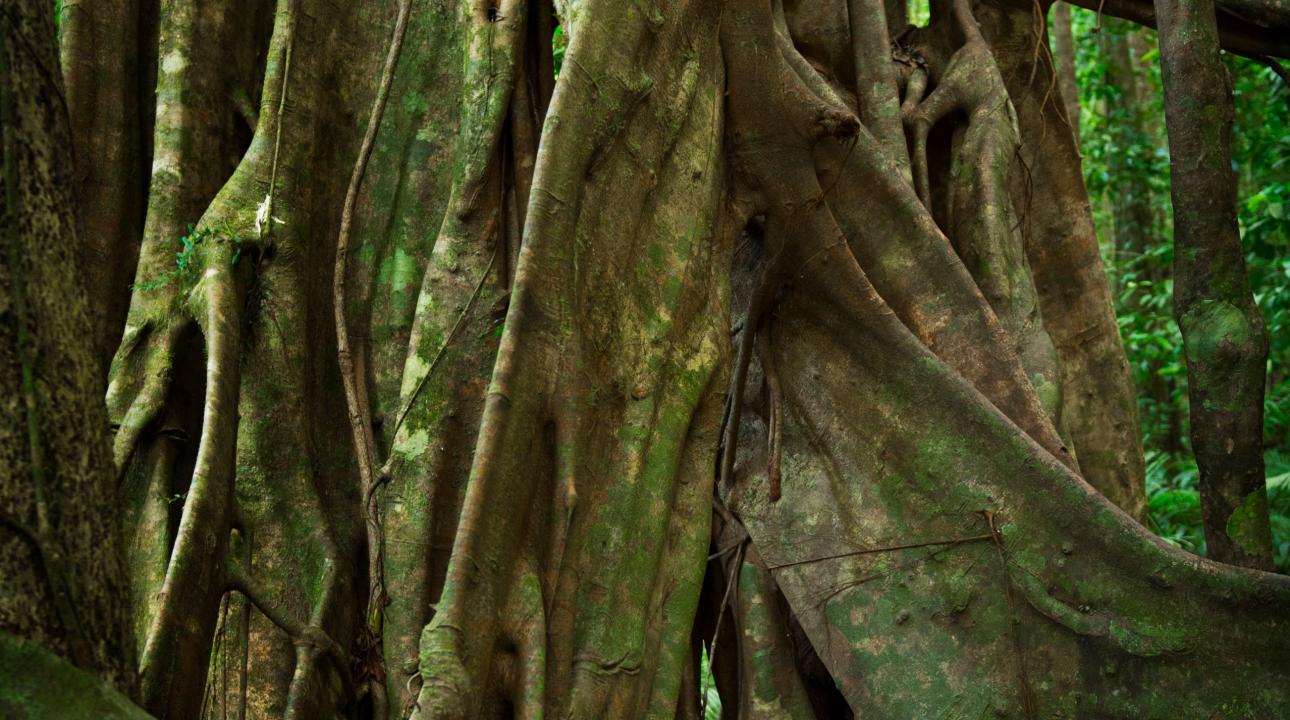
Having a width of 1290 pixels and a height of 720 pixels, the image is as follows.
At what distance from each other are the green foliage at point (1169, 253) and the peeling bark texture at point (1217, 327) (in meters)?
3.14

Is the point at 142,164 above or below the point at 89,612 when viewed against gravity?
above

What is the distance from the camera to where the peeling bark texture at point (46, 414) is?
5.83 ft

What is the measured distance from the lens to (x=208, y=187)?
14.4 ft

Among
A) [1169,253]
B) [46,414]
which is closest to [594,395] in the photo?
[46,414]

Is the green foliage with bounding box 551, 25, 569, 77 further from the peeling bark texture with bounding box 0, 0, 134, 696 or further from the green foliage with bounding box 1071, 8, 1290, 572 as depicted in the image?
the green foliage with bounding box 1071, 8, 1290, 572

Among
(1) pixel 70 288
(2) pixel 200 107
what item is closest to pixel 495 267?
(2) pixel 200 107

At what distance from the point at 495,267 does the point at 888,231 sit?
1552 mm

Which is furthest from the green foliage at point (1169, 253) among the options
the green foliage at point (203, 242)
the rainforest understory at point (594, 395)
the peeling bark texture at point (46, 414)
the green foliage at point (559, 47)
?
the peeling bark texture at point (46, 414)

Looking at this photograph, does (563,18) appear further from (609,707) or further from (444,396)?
(609,707)

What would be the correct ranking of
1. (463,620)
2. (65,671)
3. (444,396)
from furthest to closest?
1. (444,396)
2. (463,620)
3. (65,671)

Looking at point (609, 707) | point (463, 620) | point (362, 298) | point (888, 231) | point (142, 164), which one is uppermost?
point (142, 164)

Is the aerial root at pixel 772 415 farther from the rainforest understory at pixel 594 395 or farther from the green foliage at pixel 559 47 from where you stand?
the green foliage at pixel 559 47

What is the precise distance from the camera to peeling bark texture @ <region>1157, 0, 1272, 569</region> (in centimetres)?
362

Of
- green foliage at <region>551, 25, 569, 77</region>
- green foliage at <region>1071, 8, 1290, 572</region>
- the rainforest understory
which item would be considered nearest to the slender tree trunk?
green foliage at <region>1071, 8, 1290, 572</region>
